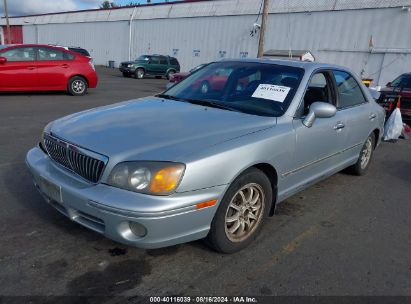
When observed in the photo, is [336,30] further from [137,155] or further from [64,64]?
[137,155]

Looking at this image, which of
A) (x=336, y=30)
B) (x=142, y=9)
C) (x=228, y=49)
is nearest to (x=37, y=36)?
(x=142, y=9)

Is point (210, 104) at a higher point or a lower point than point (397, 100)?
higher

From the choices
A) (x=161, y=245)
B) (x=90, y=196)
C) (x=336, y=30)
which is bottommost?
(x=161, y=245)

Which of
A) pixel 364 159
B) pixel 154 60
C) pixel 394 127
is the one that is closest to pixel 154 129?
pixel 364 159

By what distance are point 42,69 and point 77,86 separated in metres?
1.36

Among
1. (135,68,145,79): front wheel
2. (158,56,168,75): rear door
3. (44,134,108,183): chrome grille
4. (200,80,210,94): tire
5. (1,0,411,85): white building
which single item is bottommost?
(135,68,145,79): front wheel

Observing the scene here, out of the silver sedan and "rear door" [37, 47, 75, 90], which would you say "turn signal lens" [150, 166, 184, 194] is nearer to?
the silver sedan

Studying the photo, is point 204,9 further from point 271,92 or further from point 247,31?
point 271,92

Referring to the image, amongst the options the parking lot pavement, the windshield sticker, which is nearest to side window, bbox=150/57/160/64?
the parking lot pavement

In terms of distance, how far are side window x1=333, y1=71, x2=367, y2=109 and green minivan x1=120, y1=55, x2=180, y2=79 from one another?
72.0 ft

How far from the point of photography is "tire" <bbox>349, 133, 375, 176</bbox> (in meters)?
5.17

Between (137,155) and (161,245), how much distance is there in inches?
25.2

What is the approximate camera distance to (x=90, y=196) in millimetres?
2562

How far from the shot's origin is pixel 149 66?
84.6 ft
